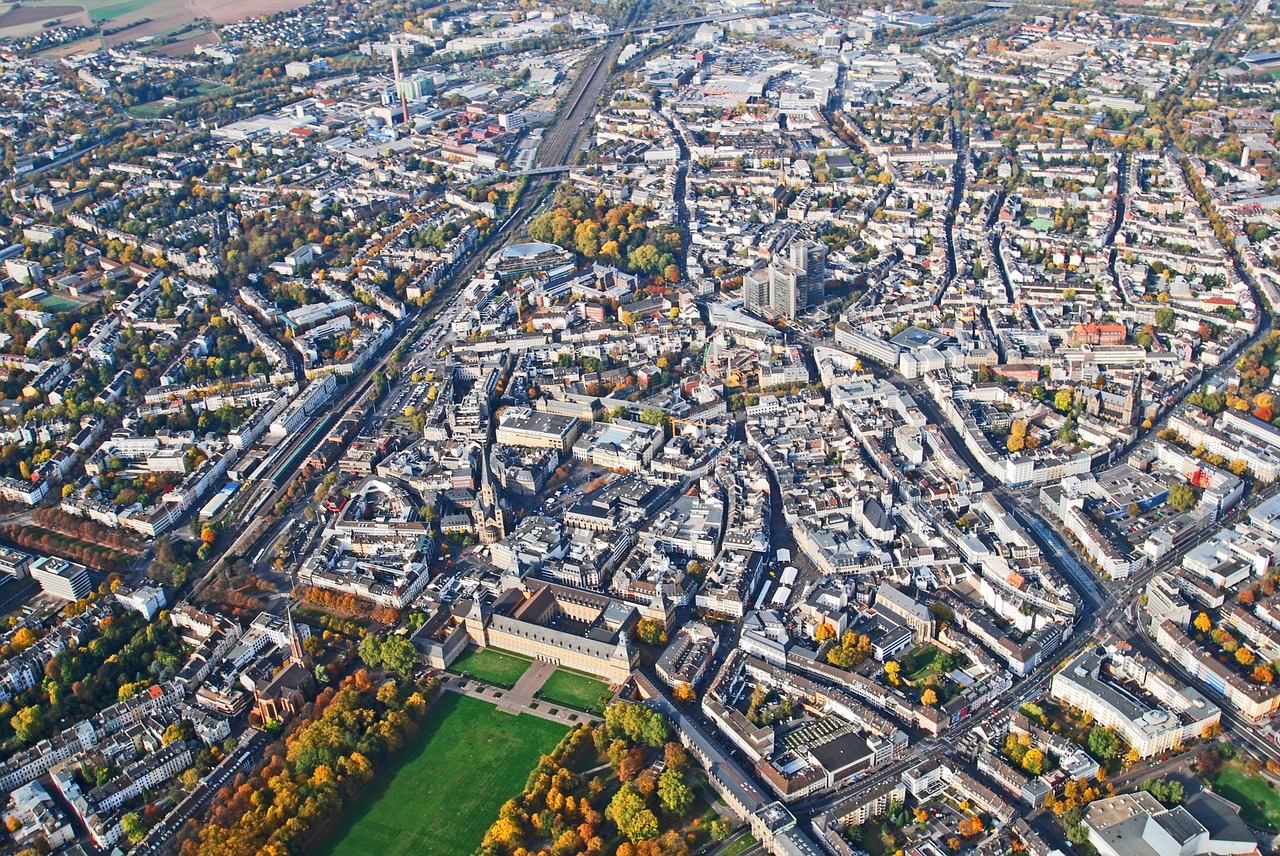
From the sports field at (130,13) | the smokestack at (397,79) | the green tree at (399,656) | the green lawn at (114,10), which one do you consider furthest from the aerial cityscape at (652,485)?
the green lawn at (114,10)

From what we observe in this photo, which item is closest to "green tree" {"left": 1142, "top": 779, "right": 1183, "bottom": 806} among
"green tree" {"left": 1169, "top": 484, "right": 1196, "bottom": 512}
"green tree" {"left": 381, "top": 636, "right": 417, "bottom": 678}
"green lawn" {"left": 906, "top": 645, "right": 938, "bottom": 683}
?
"green lawn" {"left": 906, "top": 645, "right": 938, "bottom": 683}

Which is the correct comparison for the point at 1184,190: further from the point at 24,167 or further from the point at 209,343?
the point at 24,167

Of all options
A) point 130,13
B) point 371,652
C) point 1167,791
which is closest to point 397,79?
point 130,13

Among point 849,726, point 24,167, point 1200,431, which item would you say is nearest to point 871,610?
point 849,726

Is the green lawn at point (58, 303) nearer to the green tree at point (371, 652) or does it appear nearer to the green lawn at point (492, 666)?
the green tree at point (371, 652)

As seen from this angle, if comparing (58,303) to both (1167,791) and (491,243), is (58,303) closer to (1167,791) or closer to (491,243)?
(491,243)

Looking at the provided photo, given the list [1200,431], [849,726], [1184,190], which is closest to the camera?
[849,726]
